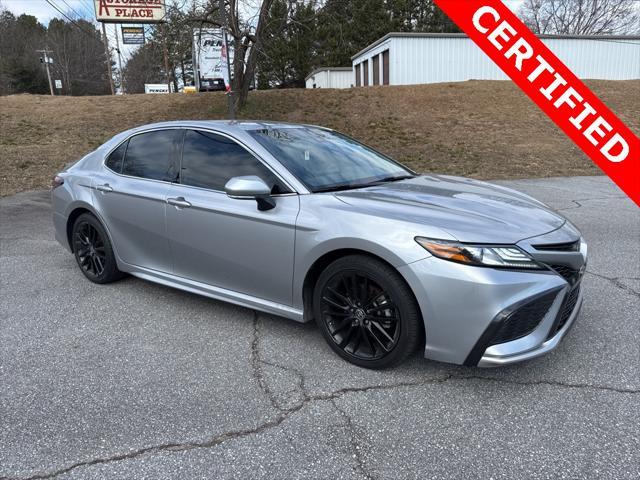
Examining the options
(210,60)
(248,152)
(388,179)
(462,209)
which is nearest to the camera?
(462,209)

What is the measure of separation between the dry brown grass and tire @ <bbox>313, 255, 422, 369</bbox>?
10.6 meters

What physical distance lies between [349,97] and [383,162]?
17347 mm

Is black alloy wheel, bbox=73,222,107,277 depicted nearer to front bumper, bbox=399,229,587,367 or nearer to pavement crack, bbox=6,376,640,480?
pavement crack, bbox=6,376,640,480

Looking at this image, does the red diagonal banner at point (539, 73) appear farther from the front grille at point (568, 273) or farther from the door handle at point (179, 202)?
the door handle at point (179, 202)

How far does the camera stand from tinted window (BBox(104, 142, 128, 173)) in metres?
4.37

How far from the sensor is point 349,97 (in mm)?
20594

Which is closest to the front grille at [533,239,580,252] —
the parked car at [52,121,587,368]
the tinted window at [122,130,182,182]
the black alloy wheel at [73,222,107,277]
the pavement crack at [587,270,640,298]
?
the parked car at [52,121,587,368]

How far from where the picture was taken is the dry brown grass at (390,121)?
13.9 meters

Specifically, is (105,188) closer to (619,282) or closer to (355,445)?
(355,445)

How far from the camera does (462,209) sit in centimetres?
293

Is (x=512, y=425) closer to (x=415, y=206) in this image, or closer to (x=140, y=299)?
(x=415, y=206)

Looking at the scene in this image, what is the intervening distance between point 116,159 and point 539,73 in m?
4.51

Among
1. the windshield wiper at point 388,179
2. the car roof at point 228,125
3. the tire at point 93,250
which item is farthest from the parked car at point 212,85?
the windshield wiper at point 388,179

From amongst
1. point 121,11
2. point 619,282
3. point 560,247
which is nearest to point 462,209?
point 560,247
